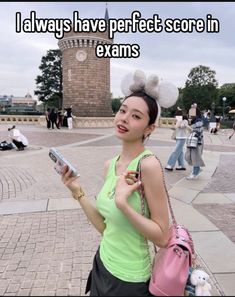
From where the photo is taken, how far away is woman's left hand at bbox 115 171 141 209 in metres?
1.55

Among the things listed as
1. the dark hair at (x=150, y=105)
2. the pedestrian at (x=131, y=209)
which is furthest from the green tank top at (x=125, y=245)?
the dark hair at (x=150, y=105)

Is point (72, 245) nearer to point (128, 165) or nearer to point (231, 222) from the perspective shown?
point (231, 222)

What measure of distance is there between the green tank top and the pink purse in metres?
0.07

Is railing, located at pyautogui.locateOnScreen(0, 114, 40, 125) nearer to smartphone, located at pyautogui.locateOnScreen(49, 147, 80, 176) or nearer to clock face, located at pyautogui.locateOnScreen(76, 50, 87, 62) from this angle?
clock face, located at pyautogui.locateOnScreen(76, 50, 87, 62)

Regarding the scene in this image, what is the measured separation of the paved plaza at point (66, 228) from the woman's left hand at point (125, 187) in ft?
3.47

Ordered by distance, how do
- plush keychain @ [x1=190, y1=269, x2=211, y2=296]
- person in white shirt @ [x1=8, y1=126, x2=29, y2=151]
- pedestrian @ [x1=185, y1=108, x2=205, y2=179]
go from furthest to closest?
person in white shirt @ [x1=8, y1=126, x2=29, y2=151] < pedestrian @ [x1=185, y1=108, x2=205, y2=179] < plush keychain @ [x1=190, y1=269, x2=211, y2=296]

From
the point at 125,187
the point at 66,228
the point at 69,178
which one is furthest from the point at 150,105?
the point at 66,228

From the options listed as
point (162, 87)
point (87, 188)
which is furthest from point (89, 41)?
point (162, 87)

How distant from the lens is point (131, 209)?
1554 millimetres

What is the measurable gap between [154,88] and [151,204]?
2.06ft

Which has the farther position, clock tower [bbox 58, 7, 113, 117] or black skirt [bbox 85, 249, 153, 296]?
clock tower [bbox 58, 7, 113, 117]

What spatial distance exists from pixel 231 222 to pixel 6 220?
137 inches

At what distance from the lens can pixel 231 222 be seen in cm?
530

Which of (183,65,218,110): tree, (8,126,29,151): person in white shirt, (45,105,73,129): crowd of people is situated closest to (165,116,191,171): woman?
(8,126,29,151): person in white shirt
